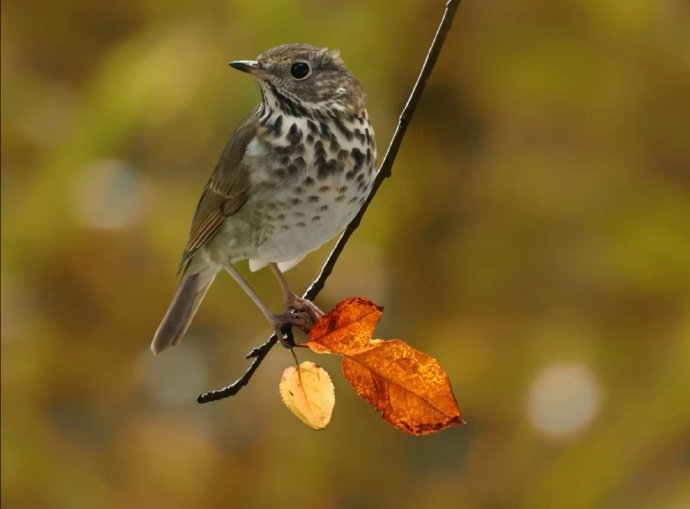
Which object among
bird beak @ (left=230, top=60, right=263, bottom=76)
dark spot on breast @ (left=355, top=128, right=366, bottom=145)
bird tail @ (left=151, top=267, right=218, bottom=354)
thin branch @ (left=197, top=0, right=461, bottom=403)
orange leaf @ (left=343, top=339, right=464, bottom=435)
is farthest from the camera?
bird tail @ (left=151, top=267, right=218, bottom=354)

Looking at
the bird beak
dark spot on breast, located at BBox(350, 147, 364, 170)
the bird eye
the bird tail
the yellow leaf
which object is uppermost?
the bird beak

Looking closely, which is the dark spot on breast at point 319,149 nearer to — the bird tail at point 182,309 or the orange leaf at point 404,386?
the bird tail at point 182,309

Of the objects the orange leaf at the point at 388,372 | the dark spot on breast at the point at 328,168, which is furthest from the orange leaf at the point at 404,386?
the dark spot on breast at the point at 328,168

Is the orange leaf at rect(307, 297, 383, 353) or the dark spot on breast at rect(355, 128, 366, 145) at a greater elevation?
the dark spot on breast at rect(355, 128, 366, 145)

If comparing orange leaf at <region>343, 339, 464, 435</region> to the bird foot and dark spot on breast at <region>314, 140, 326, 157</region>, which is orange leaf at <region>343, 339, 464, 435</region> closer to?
the bird foot

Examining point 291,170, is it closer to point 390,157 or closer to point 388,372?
point 390,157

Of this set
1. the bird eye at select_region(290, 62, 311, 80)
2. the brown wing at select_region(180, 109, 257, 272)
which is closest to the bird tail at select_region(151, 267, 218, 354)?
the brown wing at select_region(180, 109, 257, 272)

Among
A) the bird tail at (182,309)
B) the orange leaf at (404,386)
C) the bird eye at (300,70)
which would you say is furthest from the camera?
the bird tail at (182,309)
